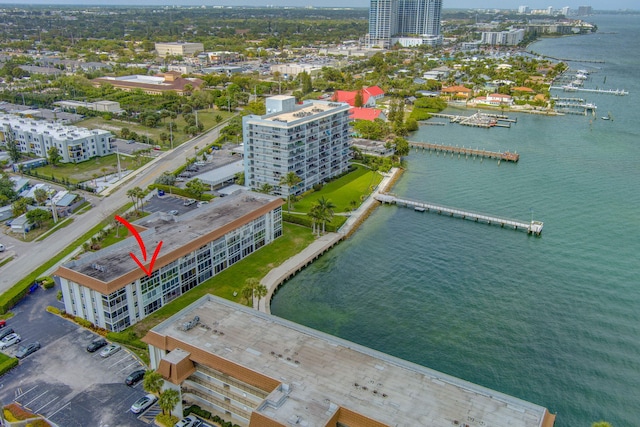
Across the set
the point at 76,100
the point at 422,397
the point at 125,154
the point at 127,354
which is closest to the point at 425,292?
the point at 422,397

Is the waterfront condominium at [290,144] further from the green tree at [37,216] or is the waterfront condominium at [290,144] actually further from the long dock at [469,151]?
the long dock at [469,151]

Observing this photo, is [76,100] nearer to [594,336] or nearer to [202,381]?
[202,381]

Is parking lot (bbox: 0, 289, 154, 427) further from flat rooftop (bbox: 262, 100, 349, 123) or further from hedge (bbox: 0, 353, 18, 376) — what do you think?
flat rooftop (bbox: 262, 100, 349, 123)

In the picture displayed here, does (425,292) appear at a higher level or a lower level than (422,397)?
lower

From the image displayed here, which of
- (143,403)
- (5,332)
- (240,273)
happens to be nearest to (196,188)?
(240,273)

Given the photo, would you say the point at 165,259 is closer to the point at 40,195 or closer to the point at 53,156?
the point at 40,195
